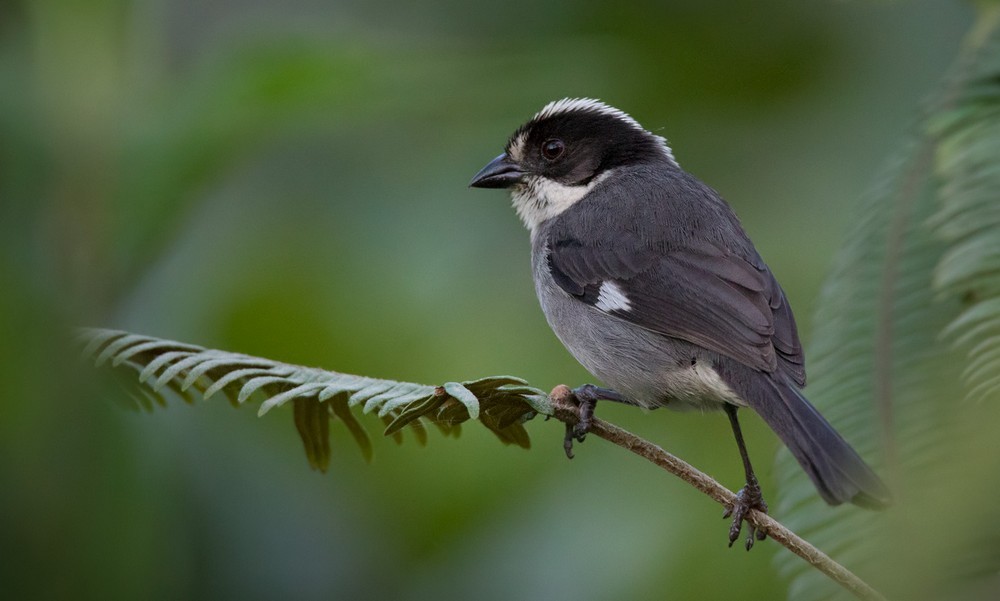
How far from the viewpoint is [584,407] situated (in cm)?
252

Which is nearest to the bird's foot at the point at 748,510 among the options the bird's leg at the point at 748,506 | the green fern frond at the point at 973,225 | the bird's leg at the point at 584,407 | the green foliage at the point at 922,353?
the bird's leg at the point at 748,506

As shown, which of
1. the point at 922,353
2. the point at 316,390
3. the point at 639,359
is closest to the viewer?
the point at 316,390

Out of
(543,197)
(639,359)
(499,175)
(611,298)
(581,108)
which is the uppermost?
(581,108)

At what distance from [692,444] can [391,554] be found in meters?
0.87

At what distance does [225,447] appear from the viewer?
3350mm

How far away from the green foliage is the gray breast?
1.83ft

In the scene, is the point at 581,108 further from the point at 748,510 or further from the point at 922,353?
the point at 922,353

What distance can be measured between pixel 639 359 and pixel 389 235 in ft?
3.66

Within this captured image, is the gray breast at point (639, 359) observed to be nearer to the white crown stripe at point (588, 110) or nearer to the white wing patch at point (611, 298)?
the white wing patch at point (611, 298)

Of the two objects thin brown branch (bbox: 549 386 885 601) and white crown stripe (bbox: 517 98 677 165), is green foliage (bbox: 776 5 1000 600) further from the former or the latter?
white crown stripe (bbox: 517 98 677 165)

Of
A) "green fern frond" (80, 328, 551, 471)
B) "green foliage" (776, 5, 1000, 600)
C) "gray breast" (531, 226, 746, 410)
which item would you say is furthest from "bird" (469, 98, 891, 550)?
"green fern frond" (80, 328, 551, 471)

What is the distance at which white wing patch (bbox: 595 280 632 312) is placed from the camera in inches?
125

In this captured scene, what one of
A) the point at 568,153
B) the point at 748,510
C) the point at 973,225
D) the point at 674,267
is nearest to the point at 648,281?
the point at 674,267

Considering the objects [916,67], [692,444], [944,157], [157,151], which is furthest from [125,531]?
[916,67]
